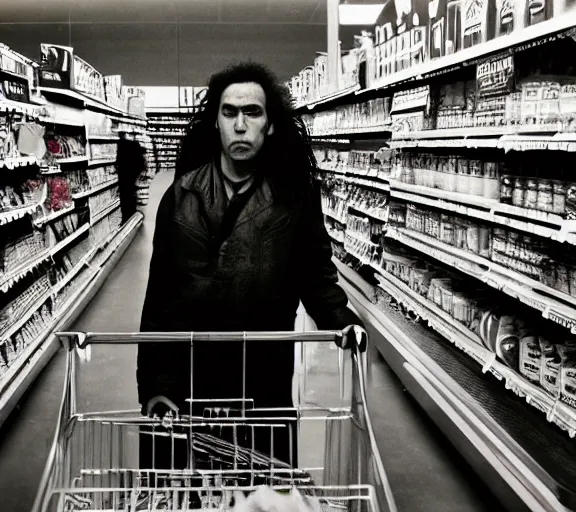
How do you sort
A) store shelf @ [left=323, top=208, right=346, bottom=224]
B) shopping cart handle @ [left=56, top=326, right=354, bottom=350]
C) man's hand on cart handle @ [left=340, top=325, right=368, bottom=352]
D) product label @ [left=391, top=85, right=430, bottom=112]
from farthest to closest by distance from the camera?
1. store shelf @ [left=323, top=208, right=346, bottom=224]
2. product label @ [left=391, top=85, right=430, bottom=112]
3. man's hand on cart handle @ [left=340, top=325, right=368, bottom=352]
4. shopping cart handle @ [left=56, top=326, right=354, bottom=350]

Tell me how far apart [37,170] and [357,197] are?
8.97 feet

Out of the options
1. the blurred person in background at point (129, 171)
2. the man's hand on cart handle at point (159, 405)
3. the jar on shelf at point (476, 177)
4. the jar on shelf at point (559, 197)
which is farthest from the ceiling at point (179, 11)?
the man's hand on cart handle at point (159, 405)

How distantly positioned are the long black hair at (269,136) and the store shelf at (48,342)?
1178mm

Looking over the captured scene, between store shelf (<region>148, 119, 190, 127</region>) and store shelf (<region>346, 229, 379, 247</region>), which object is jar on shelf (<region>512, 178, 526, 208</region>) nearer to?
store shelf (<region>148, 119, 190, 127</region>)

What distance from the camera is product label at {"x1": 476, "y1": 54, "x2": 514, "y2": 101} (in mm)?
3334

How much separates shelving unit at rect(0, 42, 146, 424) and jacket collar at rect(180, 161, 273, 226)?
1522mm

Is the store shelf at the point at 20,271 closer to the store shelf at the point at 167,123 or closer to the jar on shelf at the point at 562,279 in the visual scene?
the store shelf at the point at 167,123

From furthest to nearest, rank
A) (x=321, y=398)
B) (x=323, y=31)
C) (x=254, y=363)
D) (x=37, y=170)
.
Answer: (x=37, y=170) < (x=321, y=398) < (x=323, y=31) < (x=254, y=363)

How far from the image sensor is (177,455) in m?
2.75

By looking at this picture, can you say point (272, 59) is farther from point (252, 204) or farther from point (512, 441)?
point (512, 441)

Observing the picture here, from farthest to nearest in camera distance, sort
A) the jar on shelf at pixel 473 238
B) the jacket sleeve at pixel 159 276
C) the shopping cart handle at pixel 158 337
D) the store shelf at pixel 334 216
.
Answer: the store shelf at pixel 334 216, the jar on shelf at pixel 473 238, the jacket sleeve at pixel 159 276, the shopping cart handle at pixel 158 337

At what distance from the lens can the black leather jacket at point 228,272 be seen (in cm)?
293

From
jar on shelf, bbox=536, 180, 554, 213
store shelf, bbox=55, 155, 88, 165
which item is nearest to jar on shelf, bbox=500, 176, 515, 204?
jar on shelf, bbox=536, 180, 554, 213

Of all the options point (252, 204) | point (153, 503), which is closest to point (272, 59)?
point (252, 204)
